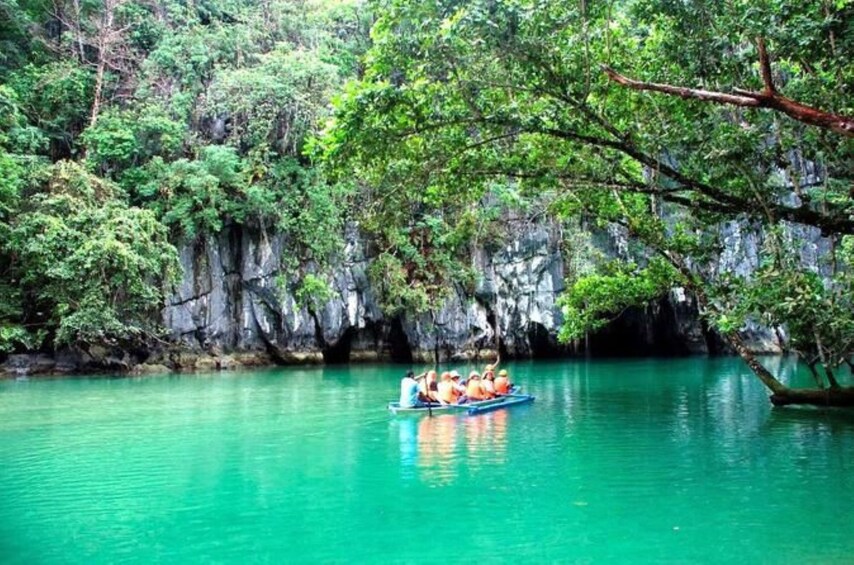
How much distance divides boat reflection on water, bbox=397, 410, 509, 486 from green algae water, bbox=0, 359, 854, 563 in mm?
40

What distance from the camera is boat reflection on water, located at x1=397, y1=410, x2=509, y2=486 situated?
7.68m

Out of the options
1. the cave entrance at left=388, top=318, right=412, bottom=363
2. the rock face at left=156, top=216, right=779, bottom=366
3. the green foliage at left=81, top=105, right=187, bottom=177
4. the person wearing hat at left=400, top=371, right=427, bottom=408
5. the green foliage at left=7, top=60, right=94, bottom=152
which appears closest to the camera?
the person wearing hat at left=400, top=371, right=427, bottom=408

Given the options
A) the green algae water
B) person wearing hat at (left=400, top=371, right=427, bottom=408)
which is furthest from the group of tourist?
the green algae water

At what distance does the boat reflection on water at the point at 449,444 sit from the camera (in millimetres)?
7680

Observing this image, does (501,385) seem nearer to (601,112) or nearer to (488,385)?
(488,385)

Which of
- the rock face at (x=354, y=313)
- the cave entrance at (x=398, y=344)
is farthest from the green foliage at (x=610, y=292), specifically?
the cave entrance at (x=398, y=344)

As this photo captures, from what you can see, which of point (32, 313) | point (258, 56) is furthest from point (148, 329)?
point (258, 56)

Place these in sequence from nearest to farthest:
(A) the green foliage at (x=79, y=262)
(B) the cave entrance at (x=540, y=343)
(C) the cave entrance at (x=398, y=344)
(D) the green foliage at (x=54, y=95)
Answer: (A) the green foliage at (x=79, y=262)
(D) the green foliage at (x=54, y=95)
(C) the cave entrance at (x=398, y=344)
(B) the cave entrance at (x=540, y=343)

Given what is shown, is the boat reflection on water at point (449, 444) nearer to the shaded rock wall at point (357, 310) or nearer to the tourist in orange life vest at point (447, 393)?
the tourist in orange life vest at point (447, 393)

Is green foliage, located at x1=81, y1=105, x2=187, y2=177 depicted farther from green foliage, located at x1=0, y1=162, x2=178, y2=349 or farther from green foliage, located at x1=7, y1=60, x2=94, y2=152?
green foliage, located at x1=7, y1=60, x2=94, y2=152

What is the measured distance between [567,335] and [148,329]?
549 inches

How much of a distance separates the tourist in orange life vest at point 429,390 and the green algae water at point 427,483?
0.67 m

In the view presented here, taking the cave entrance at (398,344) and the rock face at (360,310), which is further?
the cave entrance at (398,344)

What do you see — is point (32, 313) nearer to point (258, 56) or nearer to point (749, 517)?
point (258, 56)
